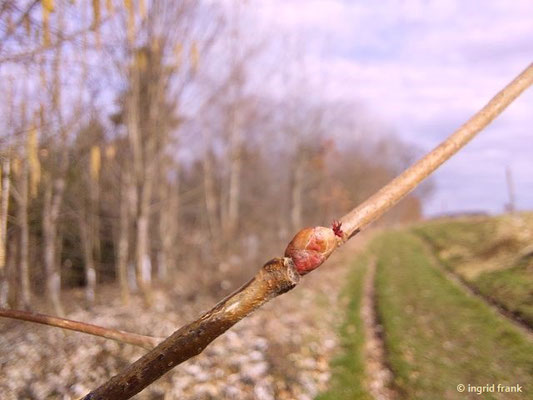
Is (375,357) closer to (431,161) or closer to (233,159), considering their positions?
(431,161)

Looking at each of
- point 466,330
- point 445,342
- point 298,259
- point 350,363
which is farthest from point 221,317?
point 445,342

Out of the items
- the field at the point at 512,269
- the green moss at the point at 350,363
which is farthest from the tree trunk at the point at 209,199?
the field at the point at 512,269

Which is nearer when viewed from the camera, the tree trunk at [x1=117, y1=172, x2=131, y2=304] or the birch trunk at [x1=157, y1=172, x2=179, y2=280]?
the tree trunk at [x1=117, y1=172, x2=131, y2=304]

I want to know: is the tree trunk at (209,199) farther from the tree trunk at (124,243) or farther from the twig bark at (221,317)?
the twig bark at (221,317)

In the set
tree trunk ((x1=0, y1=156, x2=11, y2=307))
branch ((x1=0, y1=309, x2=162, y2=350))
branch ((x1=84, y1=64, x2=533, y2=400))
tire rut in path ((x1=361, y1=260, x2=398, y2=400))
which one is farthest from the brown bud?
tire rut in path ((x1=361, y1=260, x2=398, y2=400))

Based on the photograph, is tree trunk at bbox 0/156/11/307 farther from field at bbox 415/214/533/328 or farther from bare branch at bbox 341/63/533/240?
field at bbox 415/214/533/328

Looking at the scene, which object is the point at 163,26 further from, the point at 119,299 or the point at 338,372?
the point at 338,372
